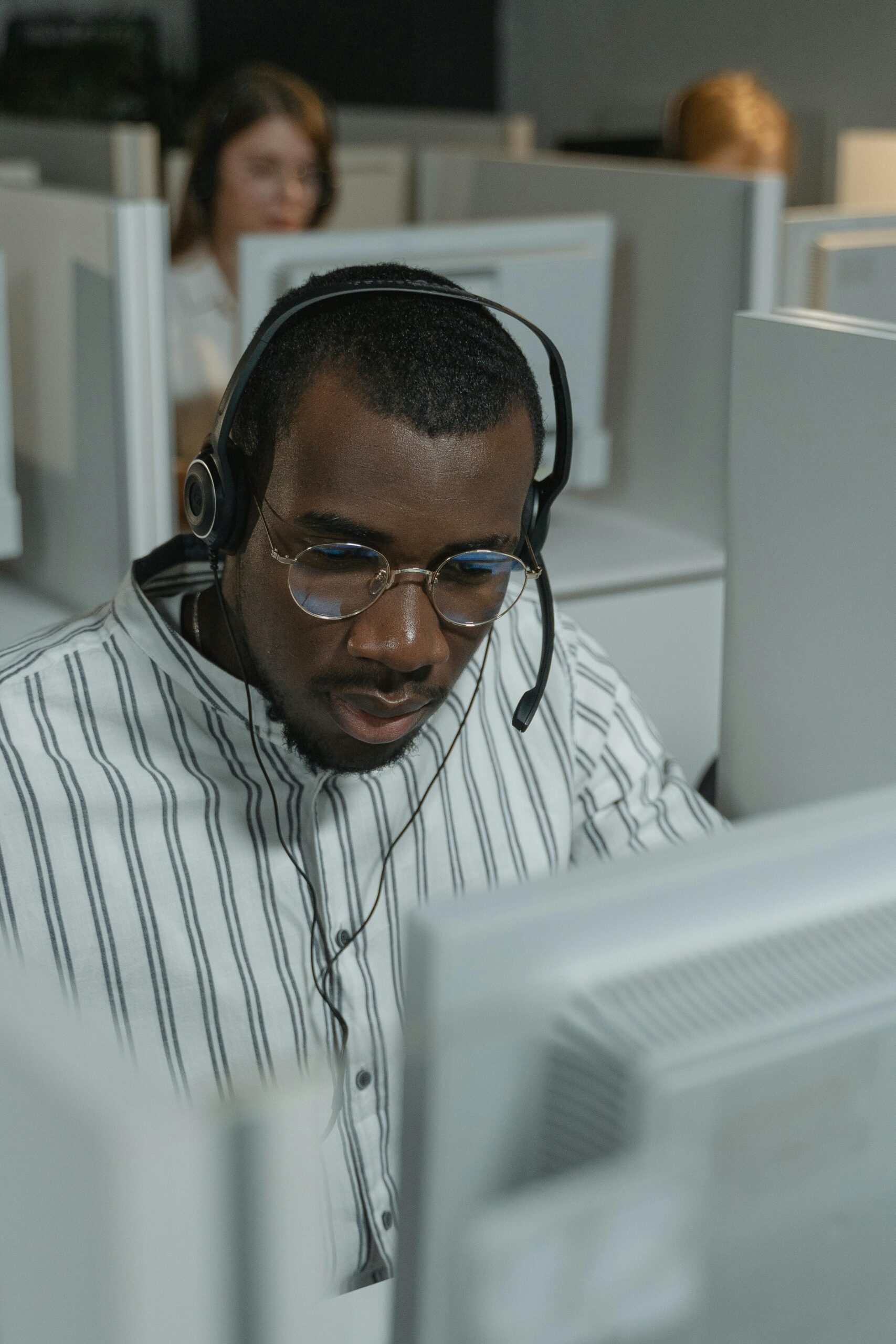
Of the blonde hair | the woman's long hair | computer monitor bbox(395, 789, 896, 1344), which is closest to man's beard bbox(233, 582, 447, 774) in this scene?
computer monitor bbox(395, 789, 896, 1344)

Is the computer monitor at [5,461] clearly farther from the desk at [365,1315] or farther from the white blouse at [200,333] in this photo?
the desk at [365,1315]

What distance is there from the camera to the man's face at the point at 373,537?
776 mm

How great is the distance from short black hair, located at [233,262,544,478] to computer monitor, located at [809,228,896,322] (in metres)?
1.12

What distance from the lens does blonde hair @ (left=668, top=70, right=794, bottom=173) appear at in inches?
105

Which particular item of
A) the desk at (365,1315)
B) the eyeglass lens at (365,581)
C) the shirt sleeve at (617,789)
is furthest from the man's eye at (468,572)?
Result: the desk at (365,1315)

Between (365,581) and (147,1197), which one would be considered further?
(365,581)

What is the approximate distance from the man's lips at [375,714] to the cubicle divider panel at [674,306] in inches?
51.3

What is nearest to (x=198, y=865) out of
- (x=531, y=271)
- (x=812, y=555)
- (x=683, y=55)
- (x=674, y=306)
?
(x=812, y=555)

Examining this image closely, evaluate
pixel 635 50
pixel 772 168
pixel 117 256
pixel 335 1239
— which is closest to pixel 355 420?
pixel 335 1239

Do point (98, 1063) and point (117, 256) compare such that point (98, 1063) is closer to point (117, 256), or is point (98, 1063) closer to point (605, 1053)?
point (605, 1053)

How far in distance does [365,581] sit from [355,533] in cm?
3

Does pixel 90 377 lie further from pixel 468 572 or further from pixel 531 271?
pixel 468 572

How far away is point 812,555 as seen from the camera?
1040mm

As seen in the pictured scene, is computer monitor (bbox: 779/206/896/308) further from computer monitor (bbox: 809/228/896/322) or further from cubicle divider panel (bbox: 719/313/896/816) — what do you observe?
cubicle divider panel (bbox: 719/313/896/816)
